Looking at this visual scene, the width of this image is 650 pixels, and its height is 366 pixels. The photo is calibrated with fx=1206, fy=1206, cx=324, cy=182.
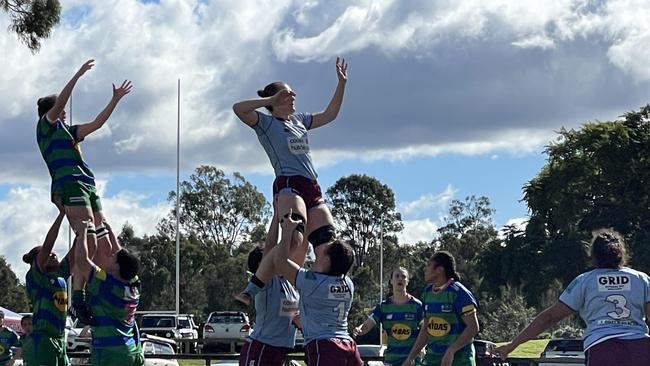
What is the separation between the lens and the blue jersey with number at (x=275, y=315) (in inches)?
358

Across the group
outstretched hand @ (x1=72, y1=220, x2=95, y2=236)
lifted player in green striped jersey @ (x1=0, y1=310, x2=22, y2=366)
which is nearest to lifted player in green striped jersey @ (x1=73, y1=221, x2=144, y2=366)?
outstretched hand @ (x1=72, y1=220, x2=95, y2=236)

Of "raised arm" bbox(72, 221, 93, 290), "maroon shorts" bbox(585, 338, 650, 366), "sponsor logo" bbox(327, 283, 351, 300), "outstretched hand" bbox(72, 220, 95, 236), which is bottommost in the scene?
"maroon shorts" bbox(585, 338, 650, 366)

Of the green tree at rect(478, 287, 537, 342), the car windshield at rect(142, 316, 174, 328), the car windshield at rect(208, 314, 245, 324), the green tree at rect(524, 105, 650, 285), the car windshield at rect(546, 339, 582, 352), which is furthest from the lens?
the green tree at rect(478, 287, 537, 342)

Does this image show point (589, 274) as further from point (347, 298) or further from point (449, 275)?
point (449, 275)

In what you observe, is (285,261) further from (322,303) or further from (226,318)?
(226,318)

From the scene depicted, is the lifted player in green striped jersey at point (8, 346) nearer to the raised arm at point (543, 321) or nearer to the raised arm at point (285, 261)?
the raised arm at point (285, 261)

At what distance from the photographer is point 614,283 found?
26.9ft

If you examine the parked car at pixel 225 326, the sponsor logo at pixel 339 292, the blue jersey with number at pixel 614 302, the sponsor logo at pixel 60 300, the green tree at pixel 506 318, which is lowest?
the blue jersey with number at pixel 614 302

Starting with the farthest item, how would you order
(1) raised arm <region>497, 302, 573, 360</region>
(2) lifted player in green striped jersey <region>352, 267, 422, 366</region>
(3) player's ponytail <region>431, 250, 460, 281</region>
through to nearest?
(2) lifted player in green striped jersey <region>352, 267, 422, 366</region>, (3) player's ponytail <region>431, 250, 460, 281</region>, (1) raised arm <region>497, 302, 573, 360</region>

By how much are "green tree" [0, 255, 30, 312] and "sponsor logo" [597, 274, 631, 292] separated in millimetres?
67640

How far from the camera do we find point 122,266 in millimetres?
9727

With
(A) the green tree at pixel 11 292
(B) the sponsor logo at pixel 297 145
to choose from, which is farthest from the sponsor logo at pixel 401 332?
(A) the green tree at pixel 11 292

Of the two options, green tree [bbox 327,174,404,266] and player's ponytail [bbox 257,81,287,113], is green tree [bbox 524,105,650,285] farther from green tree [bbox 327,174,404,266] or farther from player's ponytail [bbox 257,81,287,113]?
player's ponytail [bbox 257,81,287,113]

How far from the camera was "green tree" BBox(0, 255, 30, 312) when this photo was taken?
73.9 meters
